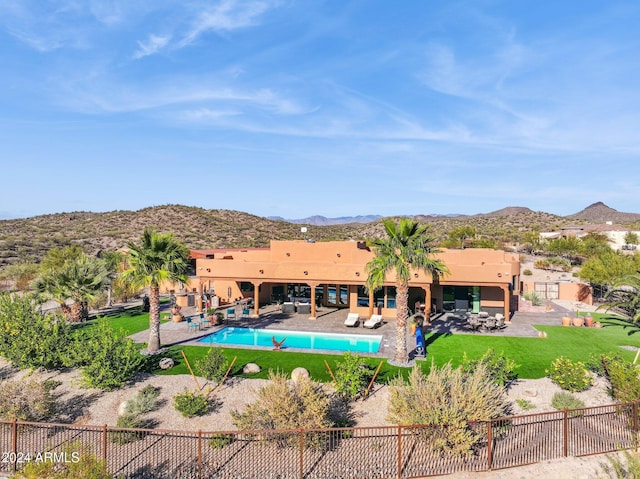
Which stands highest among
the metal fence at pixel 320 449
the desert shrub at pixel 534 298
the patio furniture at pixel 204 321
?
the desert shrub at pixel 534 298

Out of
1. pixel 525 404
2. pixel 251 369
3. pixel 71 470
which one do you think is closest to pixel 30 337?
pixel 251 369

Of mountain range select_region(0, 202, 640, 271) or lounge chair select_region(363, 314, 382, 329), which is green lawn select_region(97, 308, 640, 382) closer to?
lounge chair select_region(363, 314, 382, 329)

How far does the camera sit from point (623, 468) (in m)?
8.62

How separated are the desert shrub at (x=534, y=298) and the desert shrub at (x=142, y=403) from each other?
79.1 ft

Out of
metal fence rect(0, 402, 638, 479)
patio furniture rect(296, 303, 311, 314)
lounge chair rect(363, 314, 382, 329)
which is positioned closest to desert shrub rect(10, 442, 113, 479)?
metal fence rect(0, 402, 638, 479)

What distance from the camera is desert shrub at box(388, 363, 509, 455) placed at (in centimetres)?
887

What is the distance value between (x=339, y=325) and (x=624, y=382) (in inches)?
500

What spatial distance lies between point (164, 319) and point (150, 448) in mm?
14583

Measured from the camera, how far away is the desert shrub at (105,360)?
12.8m

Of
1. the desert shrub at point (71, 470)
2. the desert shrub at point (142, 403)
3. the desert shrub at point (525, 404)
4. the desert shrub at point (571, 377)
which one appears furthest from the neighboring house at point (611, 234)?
the desert shrub at point (71, 470)

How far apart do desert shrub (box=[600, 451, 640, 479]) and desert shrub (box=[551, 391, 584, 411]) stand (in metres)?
2.16

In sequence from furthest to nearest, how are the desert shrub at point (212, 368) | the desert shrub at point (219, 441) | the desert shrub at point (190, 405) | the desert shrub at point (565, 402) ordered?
the desert shrub at point (212, 368) < the desert shrub at point (565, 402) < the desert shrub at point (190, 405) < the desert shrub at point (219, 441)

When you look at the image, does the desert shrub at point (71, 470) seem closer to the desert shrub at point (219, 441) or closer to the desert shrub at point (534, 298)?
the desert shrub at point (219, 441)

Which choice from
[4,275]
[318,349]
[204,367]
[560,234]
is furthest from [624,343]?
[560,234]
